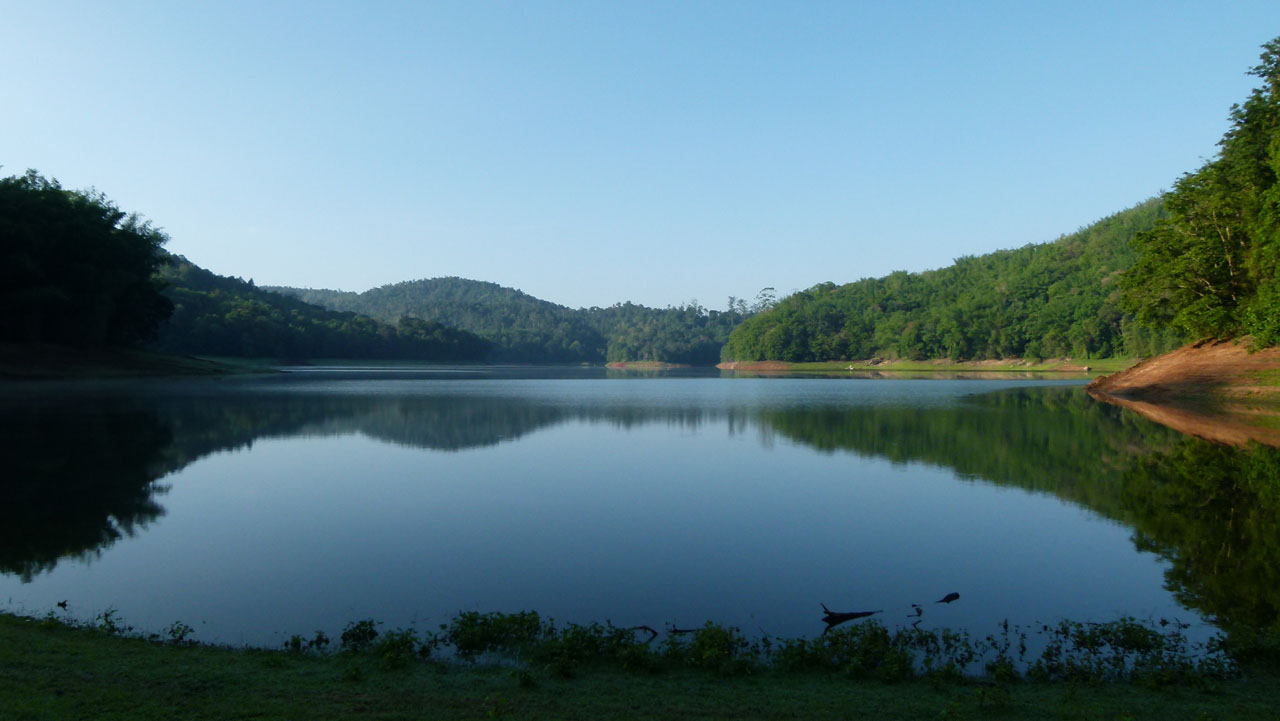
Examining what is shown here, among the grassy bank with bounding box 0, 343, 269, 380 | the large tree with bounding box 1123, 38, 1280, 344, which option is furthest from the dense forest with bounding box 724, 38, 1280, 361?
the grassy bank with bounding box 0, 343, 269, 380

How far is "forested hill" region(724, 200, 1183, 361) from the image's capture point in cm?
9206

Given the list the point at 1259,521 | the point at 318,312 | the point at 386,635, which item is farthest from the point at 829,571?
the point at 318,312

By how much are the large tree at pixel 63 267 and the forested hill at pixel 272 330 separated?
777cm

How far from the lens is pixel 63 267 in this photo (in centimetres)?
4662

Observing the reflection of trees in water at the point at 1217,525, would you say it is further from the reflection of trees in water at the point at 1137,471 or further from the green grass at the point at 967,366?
the green grass at the point at 967,366

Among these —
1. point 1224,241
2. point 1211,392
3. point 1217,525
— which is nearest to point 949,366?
point 1224,241

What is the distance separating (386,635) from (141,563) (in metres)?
4.14

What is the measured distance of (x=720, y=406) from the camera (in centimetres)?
3388

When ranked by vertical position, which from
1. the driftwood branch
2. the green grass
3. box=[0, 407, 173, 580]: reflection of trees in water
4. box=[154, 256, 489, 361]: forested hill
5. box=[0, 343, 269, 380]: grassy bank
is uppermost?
box=[154, 256, 489, 361]: forested hill

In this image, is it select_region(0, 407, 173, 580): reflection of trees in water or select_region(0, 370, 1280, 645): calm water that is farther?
select_region(0, 407, 173, 580): reflection of trees in water

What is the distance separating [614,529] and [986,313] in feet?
363

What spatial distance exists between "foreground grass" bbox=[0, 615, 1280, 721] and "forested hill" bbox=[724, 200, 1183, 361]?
Answer: 77.8m

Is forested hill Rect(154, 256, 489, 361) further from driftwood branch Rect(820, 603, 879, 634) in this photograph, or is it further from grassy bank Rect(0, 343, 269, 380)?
driftwood branch Rect(820, 603, 879, 634)

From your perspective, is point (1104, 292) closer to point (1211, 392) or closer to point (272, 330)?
point (1211, 392)
